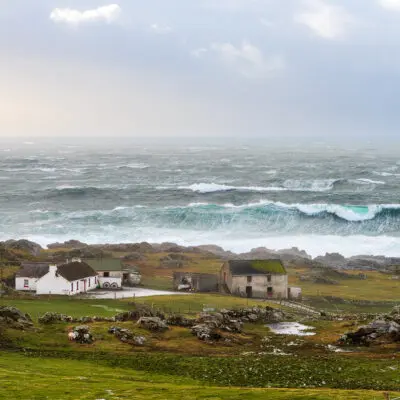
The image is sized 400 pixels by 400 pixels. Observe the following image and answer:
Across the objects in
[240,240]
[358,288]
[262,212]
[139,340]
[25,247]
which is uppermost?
[262,212]

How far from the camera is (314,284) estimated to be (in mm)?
78688

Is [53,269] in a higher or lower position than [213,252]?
higher

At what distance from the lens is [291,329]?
2046 inches

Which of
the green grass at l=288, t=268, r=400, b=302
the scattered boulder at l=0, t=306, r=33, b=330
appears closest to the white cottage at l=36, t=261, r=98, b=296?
the scattered boulder at l=0, t=306, r=33, b=330

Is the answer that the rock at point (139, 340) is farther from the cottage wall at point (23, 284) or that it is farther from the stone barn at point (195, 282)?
the stone barn at point (195, 282)

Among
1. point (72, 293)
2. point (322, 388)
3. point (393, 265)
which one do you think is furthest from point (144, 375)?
point (393, 265)

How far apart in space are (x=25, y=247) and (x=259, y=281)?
135 ft

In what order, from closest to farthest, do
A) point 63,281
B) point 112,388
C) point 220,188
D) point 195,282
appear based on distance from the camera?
1. point 112,388
2. point 63,281
3. point 195,282
4. point 220,188

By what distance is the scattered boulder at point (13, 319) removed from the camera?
1738 inches

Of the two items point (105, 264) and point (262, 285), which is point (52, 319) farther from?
point (262, 285)

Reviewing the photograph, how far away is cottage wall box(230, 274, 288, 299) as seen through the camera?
2820 inches

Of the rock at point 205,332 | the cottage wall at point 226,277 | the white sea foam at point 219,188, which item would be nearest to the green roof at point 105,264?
the cottage wall at point 226,277

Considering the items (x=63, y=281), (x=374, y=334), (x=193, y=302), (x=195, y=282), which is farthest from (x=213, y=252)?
(x=374, y=334)

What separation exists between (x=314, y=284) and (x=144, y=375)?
4792 centimetres
